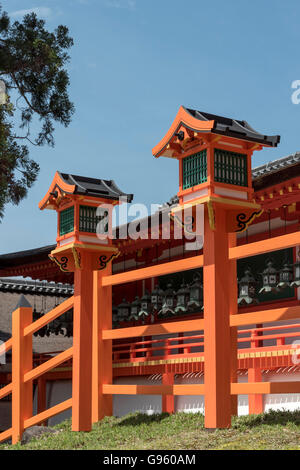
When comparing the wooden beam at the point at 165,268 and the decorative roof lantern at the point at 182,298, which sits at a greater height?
the wooden beam at the point at 165,268

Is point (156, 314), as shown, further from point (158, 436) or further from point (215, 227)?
point (215, 227)

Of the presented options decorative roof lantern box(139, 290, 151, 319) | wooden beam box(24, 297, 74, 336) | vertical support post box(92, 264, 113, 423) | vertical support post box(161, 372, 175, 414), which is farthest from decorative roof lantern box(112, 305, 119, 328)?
wooden beam box(24, 297, 74, 336)

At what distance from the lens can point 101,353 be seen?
14664mm

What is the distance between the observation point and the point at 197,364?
14.6 m

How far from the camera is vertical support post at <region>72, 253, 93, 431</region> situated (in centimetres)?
1228

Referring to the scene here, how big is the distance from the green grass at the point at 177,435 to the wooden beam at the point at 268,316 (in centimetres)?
145

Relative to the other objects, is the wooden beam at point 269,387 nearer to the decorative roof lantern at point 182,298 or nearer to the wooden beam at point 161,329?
the wooden beam at point 161,329

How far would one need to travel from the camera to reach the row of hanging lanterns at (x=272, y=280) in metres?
13.7

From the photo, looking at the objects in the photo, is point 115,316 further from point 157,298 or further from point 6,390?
point 6,390

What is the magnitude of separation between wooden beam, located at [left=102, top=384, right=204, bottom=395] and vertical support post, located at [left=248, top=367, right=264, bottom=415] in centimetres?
246

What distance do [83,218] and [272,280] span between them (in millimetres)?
3935

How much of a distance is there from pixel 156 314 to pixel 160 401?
10.9 feet

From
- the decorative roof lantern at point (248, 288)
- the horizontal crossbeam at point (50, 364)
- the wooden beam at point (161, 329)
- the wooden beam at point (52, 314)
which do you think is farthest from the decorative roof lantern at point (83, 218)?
the decorative roof lantern at point (248, 288)

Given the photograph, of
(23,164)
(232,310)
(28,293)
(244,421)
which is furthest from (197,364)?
(28,293)
